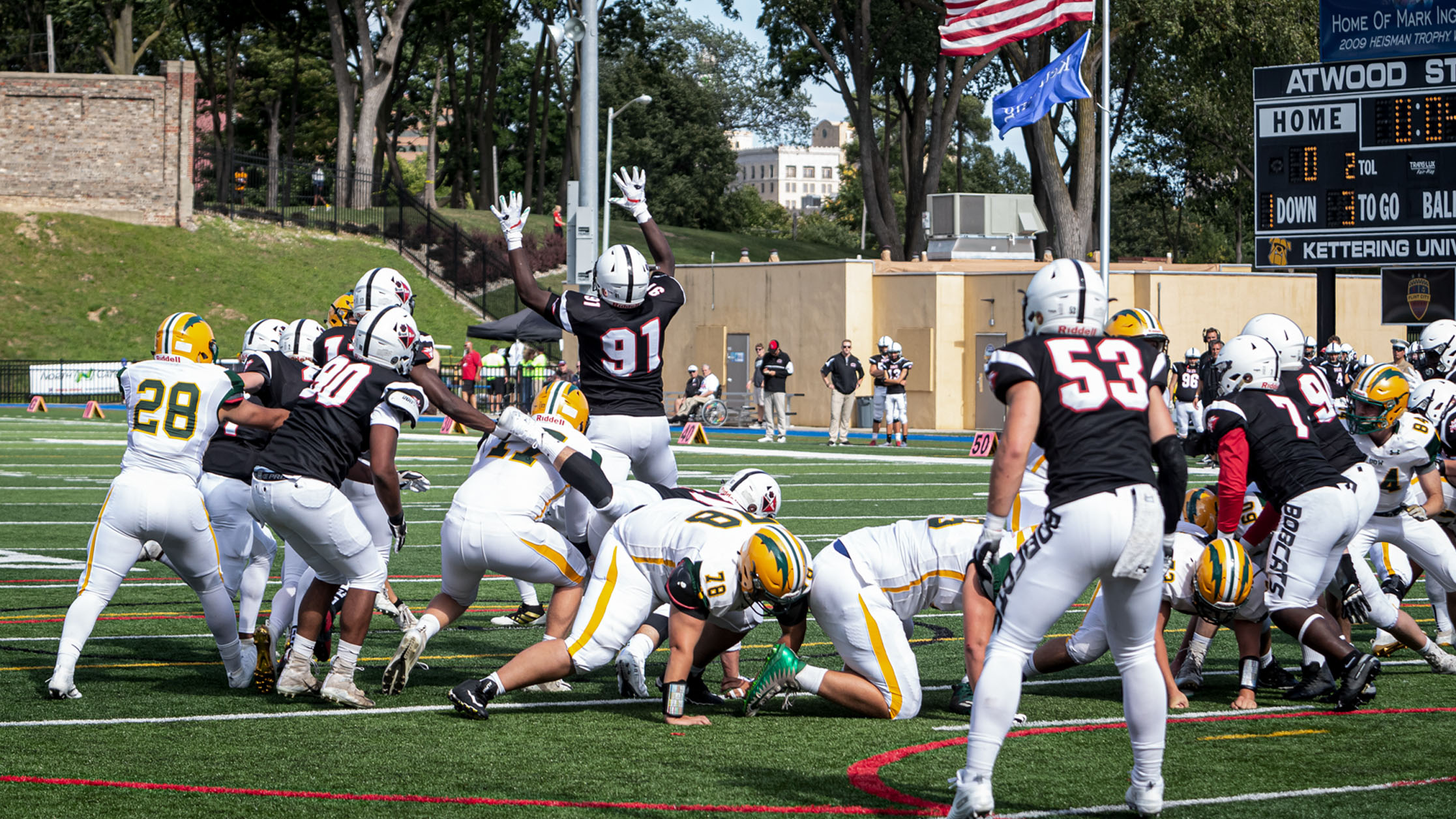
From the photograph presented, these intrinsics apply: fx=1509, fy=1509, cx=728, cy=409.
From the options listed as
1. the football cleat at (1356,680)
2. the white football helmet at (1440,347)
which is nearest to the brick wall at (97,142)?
the white football helmet at (1440,347)

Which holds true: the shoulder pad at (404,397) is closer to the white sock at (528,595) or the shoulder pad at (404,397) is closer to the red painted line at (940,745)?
the red painted line at (940,745)

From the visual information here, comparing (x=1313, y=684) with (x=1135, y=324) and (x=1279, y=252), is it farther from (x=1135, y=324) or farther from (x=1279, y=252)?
(x=1279, y=252)

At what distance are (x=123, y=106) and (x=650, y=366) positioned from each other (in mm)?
44755

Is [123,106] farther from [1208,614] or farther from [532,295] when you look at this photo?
[1208,614]

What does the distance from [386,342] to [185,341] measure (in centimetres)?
134

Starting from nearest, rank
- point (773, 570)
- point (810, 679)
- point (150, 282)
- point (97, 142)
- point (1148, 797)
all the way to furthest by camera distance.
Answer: point (1148, 797)
point (773, 570)
point (810, 679)
point (150, 282)
point (97, 142)

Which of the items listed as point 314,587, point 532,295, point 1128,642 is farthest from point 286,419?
point 1128,642

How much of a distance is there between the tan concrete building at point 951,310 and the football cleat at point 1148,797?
26863 mm

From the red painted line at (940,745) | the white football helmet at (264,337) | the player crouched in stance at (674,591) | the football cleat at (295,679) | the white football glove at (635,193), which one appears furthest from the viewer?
the white football glove at (635,193)

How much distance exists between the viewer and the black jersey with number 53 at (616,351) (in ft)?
28.5

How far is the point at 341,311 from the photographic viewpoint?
31.1ft

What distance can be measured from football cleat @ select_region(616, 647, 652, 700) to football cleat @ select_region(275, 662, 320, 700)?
1537mm

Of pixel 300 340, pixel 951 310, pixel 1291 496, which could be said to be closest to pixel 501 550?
pixel 300 340

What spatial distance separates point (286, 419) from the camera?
7363 mm
